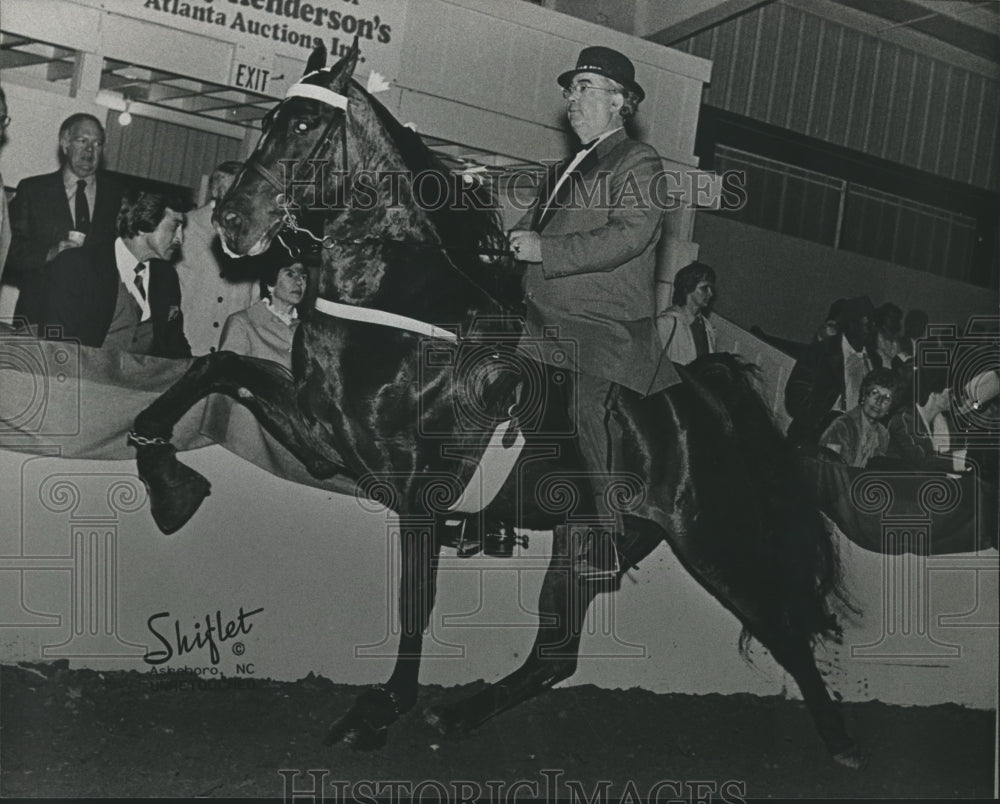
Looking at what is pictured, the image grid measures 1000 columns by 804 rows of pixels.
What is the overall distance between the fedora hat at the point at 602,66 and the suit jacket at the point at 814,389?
114 centimetres

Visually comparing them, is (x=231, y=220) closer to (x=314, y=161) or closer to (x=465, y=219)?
(x=314, y=161)

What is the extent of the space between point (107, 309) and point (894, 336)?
8.87ft

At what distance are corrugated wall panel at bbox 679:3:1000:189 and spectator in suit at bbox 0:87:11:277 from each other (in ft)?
7.13

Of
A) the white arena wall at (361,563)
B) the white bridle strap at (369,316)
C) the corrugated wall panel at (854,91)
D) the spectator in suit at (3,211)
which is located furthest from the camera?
the corrugated wall panel at (854,91)

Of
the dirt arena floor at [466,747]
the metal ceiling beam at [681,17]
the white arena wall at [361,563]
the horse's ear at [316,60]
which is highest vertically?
the metal ceiling beam at [681,17]

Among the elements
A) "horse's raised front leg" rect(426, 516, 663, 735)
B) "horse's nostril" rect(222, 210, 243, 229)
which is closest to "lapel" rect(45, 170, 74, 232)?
"horse's nostril" rect(222, 210, 243, 229)

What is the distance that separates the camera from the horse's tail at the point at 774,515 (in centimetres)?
449

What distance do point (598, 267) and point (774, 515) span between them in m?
1.08

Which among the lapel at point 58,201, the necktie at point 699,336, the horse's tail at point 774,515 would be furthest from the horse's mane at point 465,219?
the lapel at point 58,201

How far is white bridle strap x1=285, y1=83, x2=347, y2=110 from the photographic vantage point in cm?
391

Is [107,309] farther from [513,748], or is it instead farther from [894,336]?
[894,336]

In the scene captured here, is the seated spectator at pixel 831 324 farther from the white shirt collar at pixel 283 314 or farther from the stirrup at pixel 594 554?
the white shirt collar at pixel 283 314

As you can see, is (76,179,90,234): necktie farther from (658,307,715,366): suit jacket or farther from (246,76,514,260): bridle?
(658,307,715,366): suit jacket
